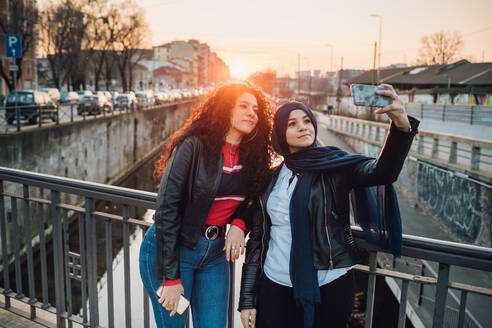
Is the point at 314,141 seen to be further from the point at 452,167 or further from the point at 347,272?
the point at 452,167

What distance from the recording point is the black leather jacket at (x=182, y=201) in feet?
7.02

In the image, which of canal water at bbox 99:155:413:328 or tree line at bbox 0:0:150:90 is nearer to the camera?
canal water at bbox 99:155:413:328

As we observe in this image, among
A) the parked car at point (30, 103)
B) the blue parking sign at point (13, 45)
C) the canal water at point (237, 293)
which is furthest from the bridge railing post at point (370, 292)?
the parked car at point (30, 103)

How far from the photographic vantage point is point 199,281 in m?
2.36

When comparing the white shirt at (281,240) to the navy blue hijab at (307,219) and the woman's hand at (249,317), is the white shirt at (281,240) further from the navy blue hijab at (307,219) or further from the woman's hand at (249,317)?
the woman's hand at (249,317)

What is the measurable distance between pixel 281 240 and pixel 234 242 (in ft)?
0.92

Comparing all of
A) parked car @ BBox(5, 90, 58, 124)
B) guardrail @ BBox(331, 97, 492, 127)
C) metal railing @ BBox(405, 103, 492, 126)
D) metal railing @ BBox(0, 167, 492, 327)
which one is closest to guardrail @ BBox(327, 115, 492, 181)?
guardrail @ BBox(331, 97, 492, 127)

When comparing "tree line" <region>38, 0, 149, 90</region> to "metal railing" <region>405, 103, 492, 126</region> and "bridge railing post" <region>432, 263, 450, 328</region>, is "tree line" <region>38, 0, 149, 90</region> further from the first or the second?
"bridge railing post" <region>432, 263, 450, 328</region>

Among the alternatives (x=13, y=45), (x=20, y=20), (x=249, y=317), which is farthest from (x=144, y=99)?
(x=249, y=317)

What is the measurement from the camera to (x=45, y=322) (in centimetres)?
355

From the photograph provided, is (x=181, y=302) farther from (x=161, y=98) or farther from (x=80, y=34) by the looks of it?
(x=161, y=98)

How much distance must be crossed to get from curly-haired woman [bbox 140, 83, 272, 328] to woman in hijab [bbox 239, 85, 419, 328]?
0.19 meters

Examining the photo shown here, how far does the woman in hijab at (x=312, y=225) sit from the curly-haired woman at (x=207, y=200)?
0.19 m

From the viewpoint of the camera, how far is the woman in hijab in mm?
1980
